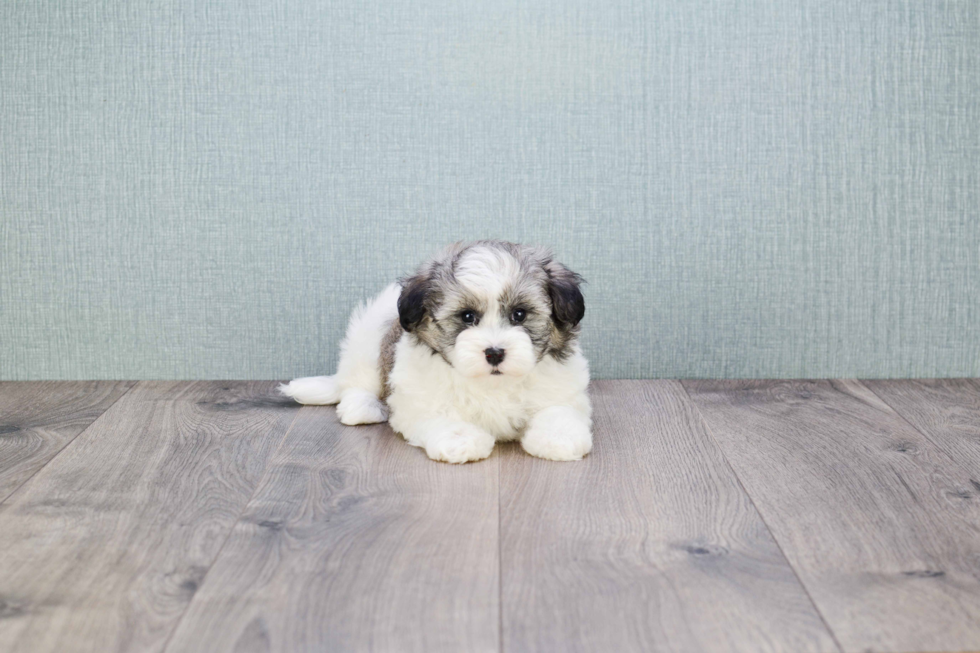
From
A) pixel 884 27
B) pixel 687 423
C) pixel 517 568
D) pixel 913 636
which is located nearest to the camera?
pixel 913 636

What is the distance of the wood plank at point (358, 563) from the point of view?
1294 millimetres

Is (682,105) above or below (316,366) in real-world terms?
above

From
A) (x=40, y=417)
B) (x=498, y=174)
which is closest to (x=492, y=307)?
(x=498, y=174)

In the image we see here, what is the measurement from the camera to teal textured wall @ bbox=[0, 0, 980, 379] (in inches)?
107

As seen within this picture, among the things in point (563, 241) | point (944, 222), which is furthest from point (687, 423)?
point (944, 222)

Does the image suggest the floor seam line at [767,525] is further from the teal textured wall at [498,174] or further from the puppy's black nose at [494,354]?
the puppy's black nose at [494,354]

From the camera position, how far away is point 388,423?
→ 2.42 metres

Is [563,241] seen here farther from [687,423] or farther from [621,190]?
[687,423]

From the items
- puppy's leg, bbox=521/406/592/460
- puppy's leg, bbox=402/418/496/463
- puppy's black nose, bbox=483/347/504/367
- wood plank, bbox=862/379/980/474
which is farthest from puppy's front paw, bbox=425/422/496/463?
wood plank, bbox=862/379/980/474

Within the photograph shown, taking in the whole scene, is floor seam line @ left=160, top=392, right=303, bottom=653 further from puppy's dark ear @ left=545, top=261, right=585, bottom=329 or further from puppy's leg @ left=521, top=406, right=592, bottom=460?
puppy's dark ear @ left=545, top=261, right=585, bottom=329

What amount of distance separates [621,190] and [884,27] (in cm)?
94

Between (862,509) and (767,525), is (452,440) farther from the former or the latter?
(862,509)

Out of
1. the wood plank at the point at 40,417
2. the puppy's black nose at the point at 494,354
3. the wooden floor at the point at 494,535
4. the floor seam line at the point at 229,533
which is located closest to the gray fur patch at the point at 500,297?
the puppy's black nose at the point at 494,354

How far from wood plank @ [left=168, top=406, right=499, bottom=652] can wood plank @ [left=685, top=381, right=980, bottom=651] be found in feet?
1.81
